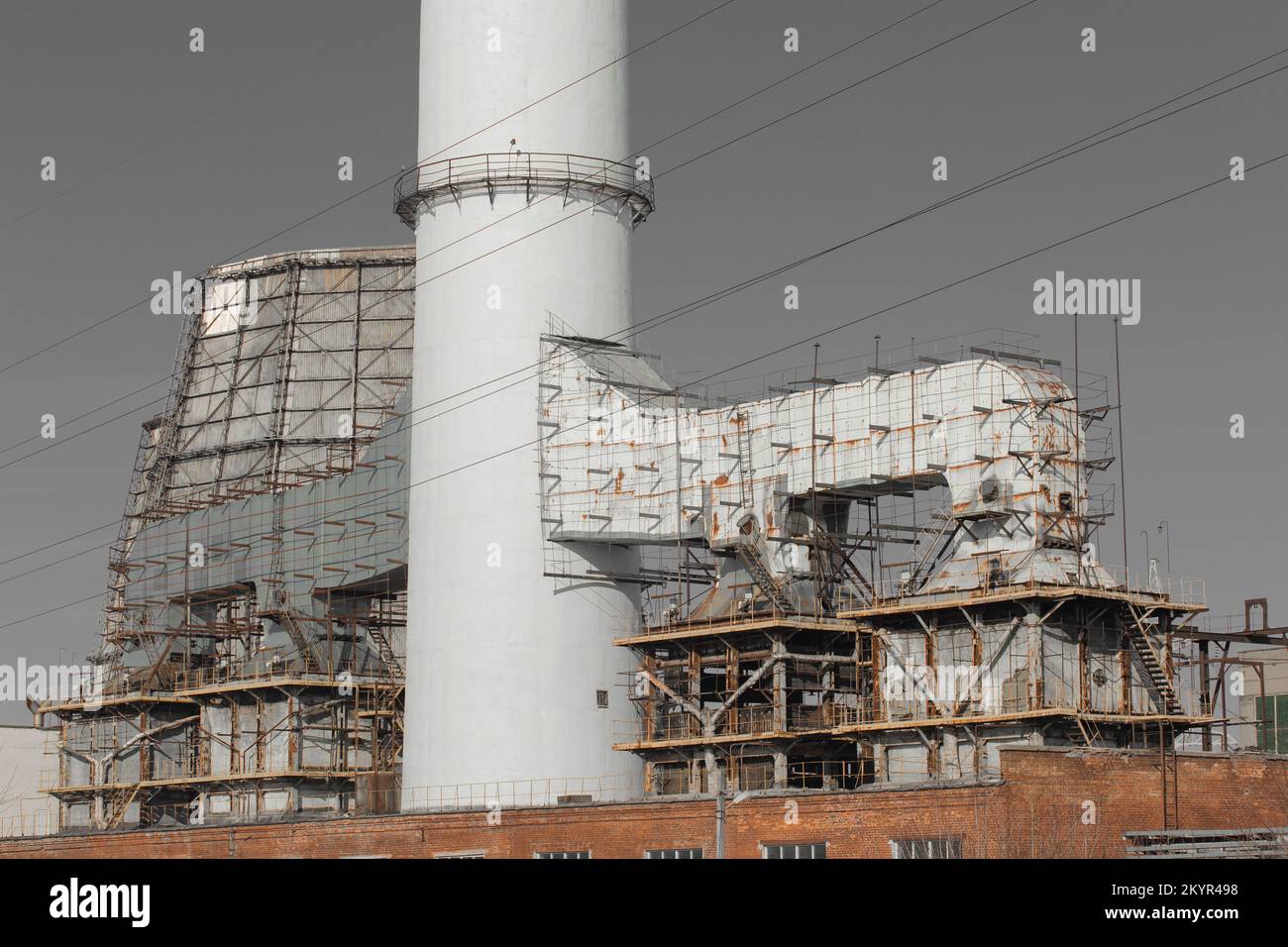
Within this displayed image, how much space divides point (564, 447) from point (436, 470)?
4.45m

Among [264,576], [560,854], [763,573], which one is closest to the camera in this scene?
[560,854]

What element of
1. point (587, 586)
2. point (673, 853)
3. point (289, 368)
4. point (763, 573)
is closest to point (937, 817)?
point (673, 853)

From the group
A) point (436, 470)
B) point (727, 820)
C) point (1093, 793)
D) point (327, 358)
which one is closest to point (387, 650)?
point (436, 470)

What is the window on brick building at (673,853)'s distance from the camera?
4591 cm

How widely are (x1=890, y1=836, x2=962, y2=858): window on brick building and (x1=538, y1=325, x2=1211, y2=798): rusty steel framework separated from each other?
4359 millimetres

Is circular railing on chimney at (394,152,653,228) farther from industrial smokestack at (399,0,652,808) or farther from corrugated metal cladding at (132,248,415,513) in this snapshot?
corrugated metal cladding at (132,248,415,513)

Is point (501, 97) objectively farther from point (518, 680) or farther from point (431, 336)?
point (518, 680)

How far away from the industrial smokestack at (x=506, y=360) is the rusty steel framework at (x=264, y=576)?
24.4 feet

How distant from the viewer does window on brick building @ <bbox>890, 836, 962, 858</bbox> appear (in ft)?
134

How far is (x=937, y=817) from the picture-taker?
41344 millimetres

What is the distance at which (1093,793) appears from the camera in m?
42.5

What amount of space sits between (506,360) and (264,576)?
63.8 ft

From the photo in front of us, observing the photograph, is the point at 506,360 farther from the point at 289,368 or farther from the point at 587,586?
the point at 289,368

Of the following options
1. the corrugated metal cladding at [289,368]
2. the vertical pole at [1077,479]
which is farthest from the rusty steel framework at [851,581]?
the corrugated metal cladding at [289,368]
